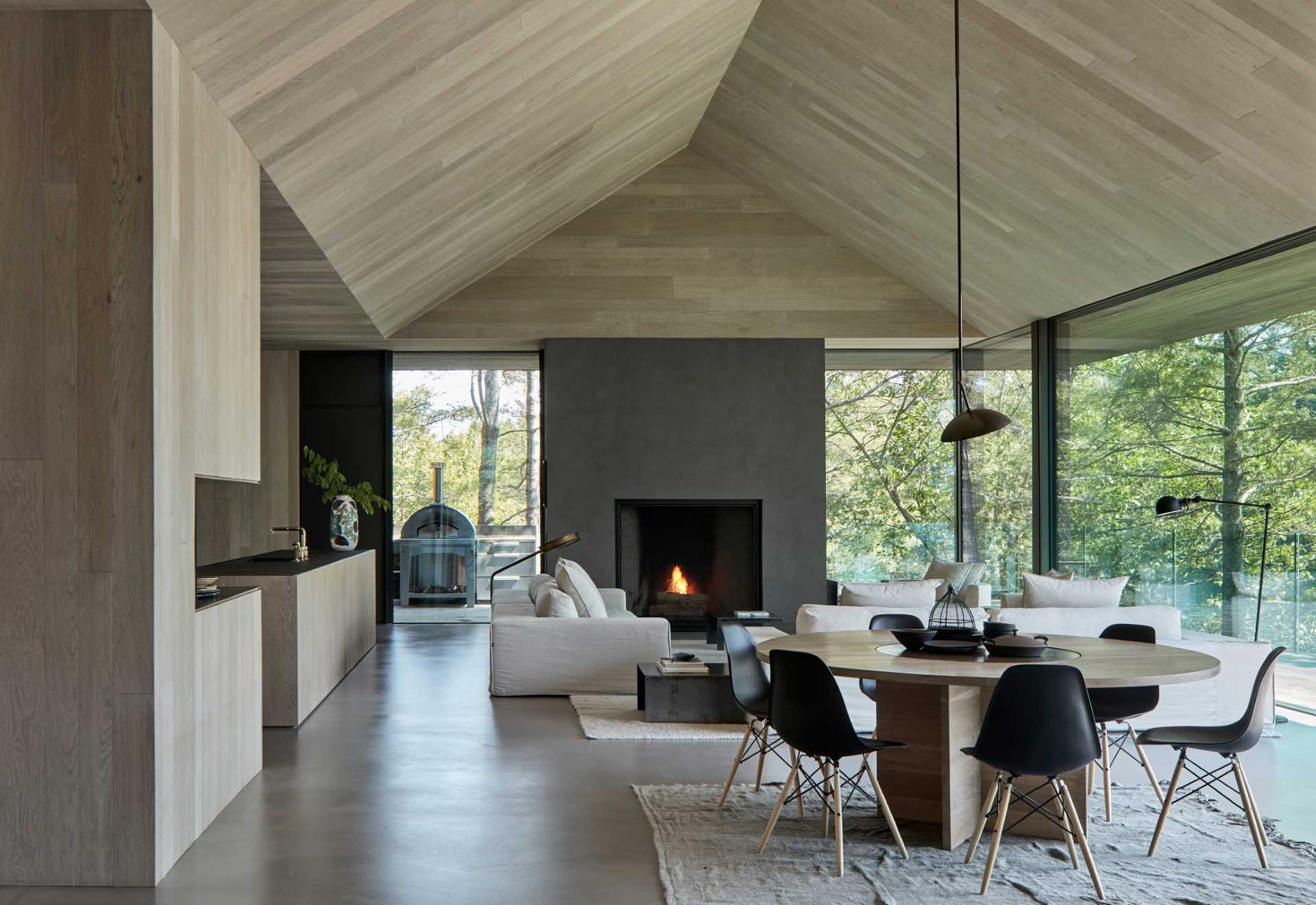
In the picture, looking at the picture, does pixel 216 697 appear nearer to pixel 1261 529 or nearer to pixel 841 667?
pixel 841 667

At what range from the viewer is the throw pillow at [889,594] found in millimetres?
6270

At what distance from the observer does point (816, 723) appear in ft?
12.2

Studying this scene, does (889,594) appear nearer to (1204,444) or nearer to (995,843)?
(1204,444)

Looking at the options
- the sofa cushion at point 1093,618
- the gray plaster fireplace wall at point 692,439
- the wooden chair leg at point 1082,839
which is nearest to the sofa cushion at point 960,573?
the gray plaster fireplace wall at point 692,439

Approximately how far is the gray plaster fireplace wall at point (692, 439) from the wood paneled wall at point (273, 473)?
2465mm

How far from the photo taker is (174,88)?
3.76 metres

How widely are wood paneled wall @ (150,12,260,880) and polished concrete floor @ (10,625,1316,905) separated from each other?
1.16ft

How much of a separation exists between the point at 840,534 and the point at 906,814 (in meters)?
7.14

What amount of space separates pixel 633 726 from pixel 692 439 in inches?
183

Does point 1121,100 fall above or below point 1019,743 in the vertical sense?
above

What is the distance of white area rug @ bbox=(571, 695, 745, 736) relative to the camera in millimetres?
5652

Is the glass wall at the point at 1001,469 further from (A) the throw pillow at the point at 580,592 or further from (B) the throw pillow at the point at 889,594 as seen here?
(A) the throw pillow at the point at 580,592

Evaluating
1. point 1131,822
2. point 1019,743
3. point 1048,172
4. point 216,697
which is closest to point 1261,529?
point 1048,172

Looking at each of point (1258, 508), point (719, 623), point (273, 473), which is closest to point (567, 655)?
point (719, 623)
